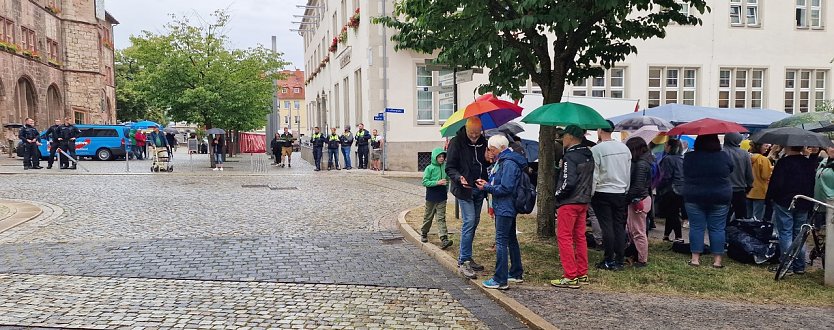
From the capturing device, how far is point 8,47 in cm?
3900

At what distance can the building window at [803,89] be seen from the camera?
26578mm

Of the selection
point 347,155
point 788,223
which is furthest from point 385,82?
point 788,223

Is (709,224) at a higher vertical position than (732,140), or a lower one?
lower

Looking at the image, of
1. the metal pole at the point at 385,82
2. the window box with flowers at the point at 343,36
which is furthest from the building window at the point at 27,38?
the metal pole at the point at 385,82

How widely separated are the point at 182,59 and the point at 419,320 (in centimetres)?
2357

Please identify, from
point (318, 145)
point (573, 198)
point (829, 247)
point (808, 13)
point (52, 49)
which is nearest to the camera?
point (573, 198)

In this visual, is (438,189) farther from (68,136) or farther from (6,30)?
(6,30)

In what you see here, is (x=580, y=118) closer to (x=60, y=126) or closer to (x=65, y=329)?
(x=65, y=329)

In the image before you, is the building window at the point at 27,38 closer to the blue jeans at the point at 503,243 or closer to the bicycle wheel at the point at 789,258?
the blue jeans at the point at 503,243

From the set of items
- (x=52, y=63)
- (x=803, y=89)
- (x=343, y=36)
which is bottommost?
(x=803, y=89)

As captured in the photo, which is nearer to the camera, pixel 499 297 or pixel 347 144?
pixel 499 297

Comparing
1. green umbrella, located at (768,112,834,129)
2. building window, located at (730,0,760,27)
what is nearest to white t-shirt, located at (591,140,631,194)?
green umbrella, located at (768,112,834,129)

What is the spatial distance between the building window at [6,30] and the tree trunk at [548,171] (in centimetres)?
4156

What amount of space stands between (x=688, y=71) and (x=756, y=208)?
18.7 meters
